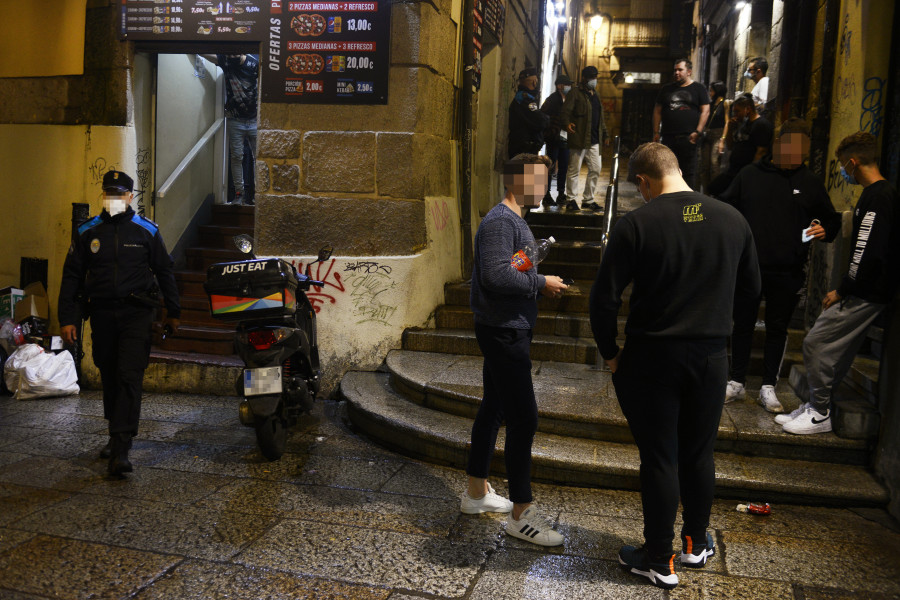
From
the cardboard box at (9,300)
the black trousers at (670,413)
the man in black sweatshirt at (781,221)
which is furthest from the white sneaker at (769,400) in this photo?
the cardboard box at (9,300)

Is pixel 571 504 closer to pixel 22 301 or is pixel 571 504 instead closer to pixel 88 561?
pixel 88 561

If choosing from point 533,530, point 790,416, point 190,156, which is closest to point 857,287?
point 790,416

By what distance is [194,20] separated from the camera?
6.65m

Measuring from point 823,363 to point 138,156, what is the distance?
5.91m

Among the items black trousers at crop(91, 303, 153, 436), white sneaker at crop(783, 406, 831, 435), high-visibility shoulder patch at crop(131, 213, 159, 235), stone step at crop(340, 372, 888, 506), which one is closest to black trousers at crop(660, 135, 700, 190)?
white sneaker at crop(783, 406, 831, 435)

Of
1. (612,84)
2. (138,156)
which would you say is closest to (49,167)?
(138,156)

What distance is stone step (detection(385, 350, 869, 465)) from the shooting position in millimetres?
4520

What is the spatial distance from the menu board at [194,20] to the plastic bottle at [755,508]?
5128 millimetres

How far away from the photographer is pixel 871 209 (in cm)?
426

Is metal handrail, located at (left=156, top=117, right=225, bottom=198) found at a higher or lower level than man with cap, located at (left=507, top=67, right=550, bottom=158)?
lower

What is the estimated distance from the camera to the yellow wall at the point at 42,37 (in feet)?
23.1

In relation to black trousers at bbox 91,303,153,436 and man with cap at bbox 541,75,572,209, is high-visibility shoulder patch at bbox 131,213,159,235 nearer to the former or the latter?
black trousers at bbox 91,303,153,436

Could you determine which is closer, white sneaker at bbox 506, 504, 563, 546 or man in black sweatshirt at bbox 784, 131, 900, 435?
white sneaker at bbox 506, 504, 563, 546

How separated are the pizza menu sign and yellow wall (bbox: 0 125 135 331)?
54.3 inches
